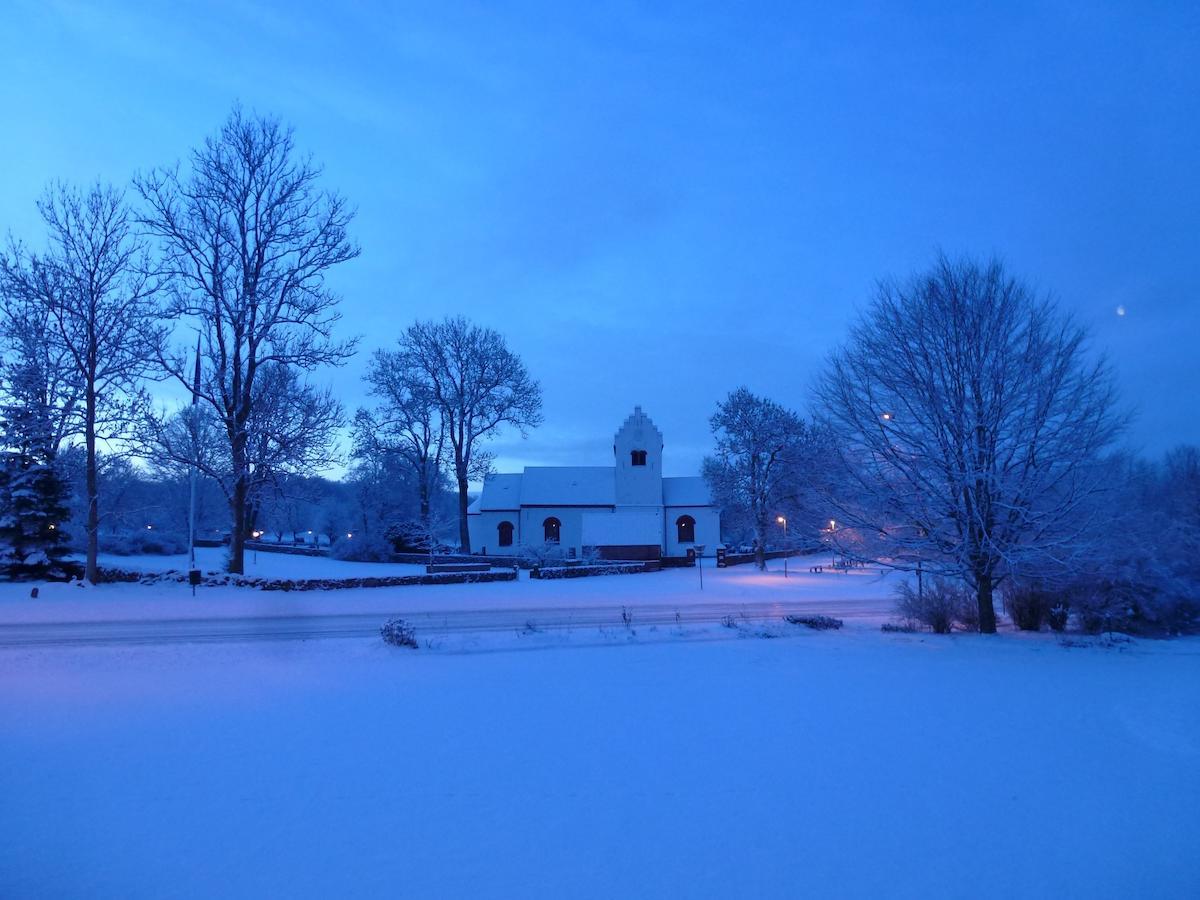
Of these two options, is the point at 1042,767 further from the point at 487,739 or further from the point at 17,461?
the point at 17,461

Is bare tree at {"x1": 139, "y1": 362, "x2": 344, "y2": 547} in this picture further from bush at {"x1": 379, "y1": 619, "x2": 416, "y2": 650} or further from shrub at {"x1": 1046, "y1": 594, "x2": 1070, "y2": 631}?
shrub at {"x1": 1046, "y1": 594, "x2": 1070, "y2": 631}

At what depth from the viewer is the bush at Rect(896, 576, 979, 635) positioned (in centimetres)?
1614

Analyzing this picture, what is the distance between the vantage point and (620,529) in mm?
45062

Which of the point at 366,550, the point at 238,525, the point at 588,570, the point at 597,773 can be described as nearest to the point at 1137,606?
the point at 597,773

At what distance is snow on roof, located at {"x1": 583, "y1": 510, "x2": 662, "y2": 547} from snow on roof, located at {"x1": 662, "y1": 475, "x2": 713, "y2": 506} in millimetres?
9102

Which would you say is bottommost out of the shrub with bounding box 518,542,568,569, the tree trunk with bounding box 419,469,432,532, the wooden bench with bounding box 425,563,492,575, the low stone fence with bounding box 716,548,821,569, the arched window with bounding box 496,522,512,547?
the low stone fence with bounding box 716,548,821,569

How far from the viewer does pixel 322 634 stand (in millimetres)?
15188

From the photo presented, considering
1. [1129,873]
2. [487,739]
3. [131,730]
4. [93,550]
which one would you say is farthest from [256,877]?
[93,550]

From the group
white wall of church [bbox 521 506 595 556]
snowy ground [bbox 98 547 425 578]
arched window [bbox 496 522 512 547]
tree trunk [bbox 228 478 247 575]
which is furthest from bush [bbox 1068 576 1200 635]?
arched window [bbox 496 522 512 547]

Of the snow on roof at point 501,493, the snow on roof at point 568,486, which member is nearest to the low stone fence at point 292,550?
the snow on roof at point 501,493

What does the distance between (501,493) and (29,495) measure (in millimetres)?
31839

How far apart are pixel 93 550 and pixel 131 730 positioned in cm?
2004

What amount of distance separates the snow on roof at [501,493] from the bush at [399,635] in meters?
38.7

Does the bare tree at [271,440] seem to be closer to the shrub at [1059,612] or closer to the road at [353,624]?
the road at [353,624]
